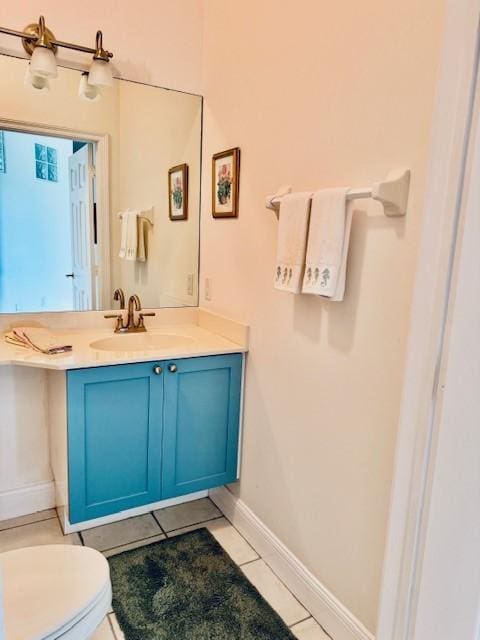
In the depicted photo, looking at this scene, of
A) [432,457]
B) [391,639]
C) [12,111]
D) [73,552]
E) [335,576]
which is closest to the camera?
[432,457]

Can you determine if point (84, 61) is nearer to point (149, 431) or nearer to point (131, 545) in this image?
point (149, 431)

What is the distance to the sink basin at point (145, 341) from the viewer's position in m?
2.14

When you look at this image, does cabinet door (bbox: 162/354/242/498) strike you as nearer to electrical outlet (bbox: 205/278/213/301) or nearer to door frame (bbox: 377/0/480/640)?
electrical outlet (bbox: 205/278/213/301)

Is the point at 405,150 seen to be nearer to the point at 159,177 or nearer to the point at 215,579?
the point at 159,177

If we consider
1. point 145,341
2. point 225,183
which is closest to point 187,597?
point 145,341

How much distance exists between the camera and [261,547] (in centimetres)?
193

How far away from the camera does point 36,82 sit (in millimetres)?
1924

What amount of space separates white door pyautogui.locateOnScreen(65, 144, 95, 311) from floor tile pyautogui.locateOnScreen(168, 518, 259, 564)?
118cm

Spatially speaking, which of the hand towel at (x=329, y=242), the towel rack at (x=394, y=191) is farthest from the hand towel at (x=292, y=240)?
the towel rack at (x=394, y=191)

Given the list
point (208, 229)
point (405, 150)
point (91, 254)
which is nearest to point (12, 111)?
point (91, 254)

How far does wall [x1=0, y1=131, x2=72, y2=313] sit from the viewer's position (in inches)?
76.2

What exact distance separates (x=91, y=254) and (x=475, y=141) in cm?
175

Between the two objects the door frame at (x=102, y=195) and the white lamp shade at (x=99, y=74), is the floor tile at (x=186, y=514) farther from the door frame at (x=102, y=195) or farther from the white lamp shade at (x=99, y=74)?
the white lamp shade at (x=99, y=74)

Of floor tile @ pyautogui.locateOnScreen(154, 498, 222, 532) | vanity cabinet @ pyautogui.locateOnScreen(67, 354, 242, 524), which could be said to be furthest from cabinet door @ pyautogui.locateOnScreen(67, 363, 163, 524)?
floor tile @ pyautogui.locateOnScreen(154, 498, 222, 532)
